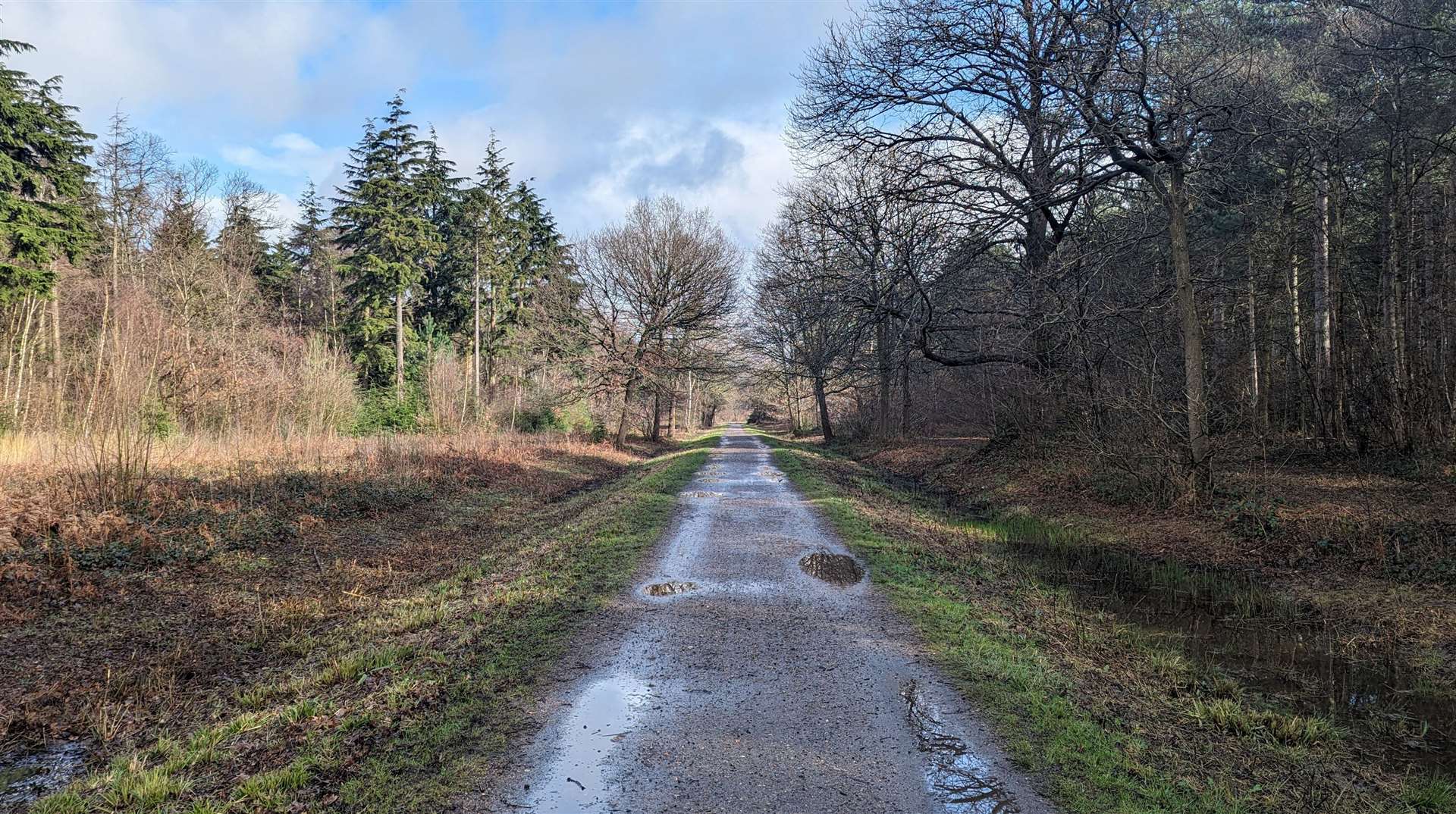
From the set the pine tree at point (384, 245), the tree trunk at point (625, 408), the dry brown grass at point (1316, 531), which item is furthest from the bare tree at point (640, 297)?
the dry brown grass at point (1316, 531)

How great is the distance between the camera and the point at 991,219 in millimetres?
13719

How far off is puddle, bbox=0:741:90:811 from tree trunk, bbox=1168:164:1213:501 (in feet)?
42.7

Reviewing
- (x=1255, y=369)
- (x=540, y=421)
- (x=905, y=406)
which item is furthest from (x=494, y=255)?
(x=1255, y=369)

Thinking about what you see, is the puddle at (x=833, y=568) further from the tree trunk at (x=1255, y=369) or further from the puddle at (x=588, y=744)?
the tree trunk at (x=1255, y=369)

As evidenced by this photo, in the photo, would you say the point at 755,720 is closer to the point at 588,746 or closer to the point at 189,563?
the point at 588,746

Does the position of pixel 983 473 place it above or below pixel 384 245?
below

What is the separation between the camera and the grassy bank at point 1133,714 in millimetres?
3596

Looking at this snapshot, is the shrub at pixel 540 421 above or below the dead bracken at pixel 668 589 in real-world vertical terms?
above

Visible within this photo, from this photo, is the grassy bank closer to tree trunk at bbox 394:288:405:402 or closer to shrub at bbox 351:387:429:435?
Result: shrub at bbox 351:387:429:435

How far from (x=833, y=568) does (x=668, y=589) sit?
2.13m

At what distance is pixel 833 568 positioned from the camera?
8.28m

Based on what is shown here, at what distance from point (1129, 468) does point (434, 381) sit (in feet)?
58.3

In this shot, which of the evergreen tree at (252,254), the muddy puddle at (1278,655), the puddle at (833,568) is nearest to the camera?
the muddy puddle at (1278,655)

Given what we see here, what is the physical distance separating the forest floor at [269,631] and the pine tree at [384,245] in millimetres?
21068
